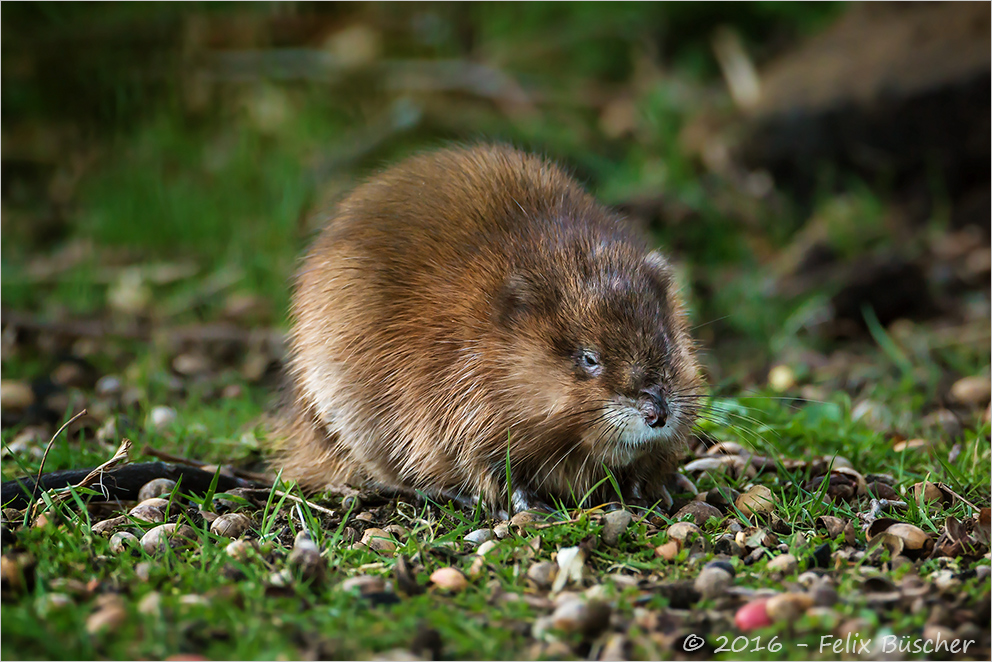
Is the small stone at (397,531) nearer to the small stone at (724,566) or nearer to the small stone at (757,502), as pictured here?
the small stone at (724,566)

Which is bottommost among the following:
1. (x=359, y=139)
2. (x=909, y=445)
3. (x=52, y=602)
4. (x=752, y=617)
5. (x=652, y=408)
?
(x=909, y=445)

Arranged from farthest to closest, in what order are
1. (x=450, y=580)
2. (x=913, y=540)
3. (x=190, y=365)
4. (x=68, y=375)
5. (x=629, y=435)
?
1. (x=190, y=365)
2. (x=68, y=375)
3. (x=629, y=435)
4. (x=913, y=540)
5. (x=450, y=580)

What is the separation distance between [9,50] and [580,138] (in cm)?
534

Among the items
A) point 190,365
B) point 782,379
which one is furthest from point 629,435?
point 190,365

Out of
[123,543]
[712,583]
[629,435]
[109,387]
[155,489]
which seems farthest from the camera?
[109,387]

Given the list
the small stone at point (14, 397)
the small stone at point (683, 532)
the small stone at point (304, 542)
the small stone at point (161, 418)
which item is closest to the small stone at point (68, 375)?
the small stone at point (14, 397)

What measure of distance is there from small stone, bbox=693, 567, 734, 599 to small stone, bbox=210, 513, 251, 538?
5.91 ft

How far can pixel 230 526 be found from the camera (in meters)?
4.03

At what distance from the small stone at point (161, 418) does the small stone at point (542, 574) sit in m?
2.70

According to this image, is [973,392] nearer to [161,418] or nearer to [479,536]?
[479,536]

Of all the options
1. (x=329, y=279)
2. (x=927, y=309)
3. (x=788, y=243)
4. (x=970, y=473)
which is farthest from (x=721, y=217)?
(x=329, y=279)

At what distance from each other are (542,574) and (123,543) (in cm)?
160

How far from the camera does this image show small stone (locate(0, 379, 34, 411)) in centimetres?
587

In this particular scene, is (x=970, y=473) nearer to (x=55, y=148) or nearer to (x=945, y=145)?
(x=945, y=145)
